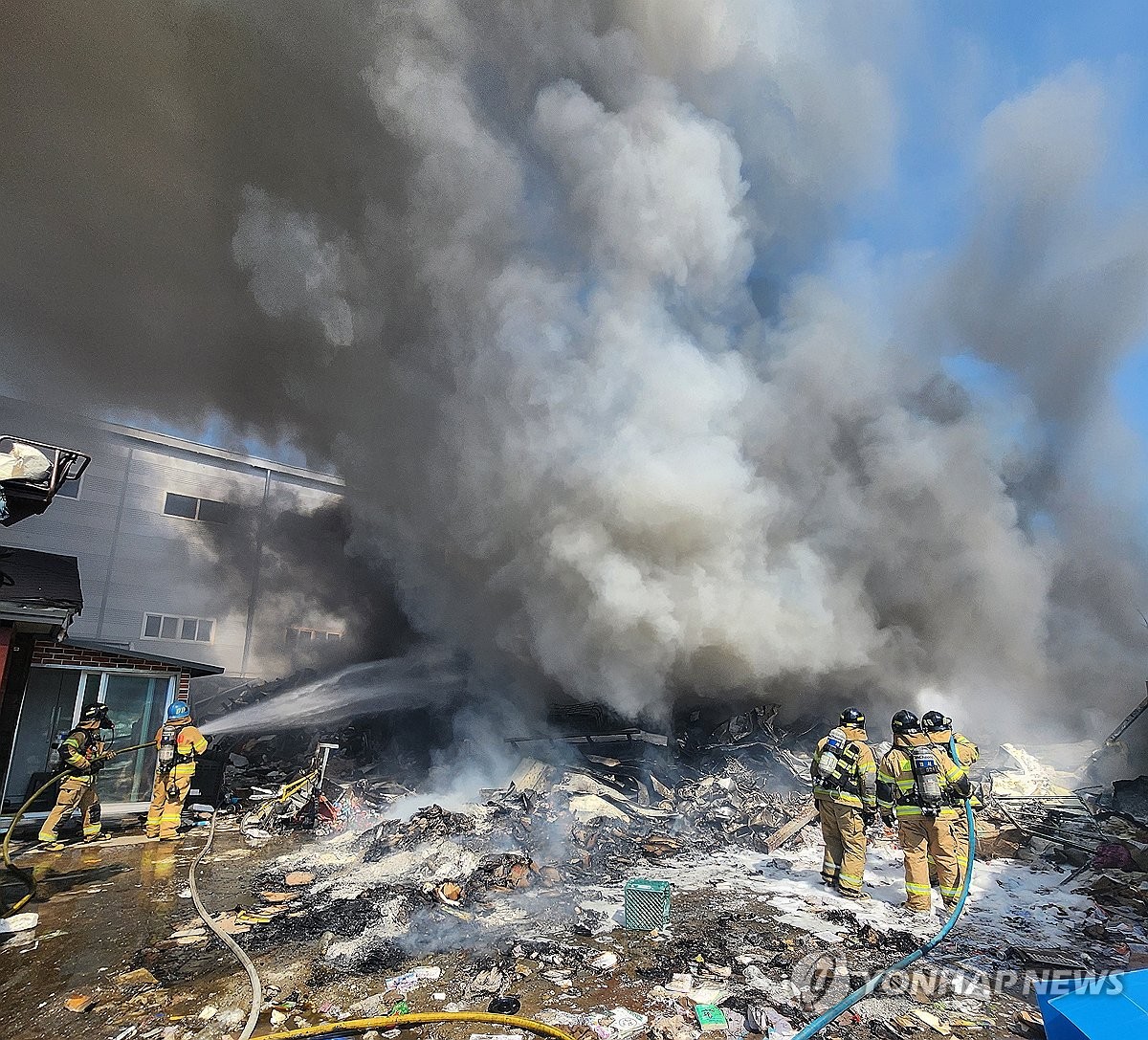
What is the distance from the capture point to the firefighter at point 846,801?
6.34 metres

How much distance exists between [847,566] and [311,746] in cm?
1196

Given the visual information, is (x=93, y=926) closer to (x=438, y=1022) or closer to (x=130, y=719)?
(x=438, y=1022)

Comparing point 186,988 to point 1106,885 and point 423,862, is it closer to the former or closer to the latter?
point 423,862

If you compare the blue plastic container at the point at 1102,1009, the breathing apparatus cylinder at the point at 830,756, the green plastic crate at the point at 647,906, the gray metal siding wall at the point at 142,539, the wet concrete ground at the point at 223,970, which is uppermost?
the gray metal siding wall at the point at 142,539

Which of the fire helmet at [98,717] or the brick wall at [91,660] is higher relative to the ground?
the brick wall at [91,660]

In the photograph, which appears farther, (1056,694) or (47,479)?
(1056,694)

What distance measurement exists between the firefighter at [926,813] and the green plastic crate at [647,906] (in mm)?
2455

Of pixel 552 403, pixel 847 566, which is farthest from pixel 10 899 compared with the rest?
pixel 847 566

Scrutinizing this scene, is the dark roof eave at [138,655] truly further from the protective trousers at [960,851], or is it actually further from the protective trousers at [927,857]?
the protective trousers at [960,851]

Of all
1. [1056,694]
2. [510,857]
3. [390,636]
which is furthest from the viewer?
[390,636]

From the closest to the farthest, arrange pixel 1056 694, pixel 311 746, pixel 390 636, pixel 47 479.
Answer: pixel 47 479, pixel 311 746, pixel 1056 694, pixel 390 636

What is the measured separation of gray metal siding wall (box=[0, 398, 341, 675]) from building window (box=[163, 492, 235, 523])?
0.54 ft

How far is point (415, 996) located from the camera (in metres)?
4.00

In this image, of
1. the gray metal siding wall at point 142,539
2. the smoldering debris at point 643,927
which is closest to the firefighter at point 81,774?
the smoldering debris at point 643,927
